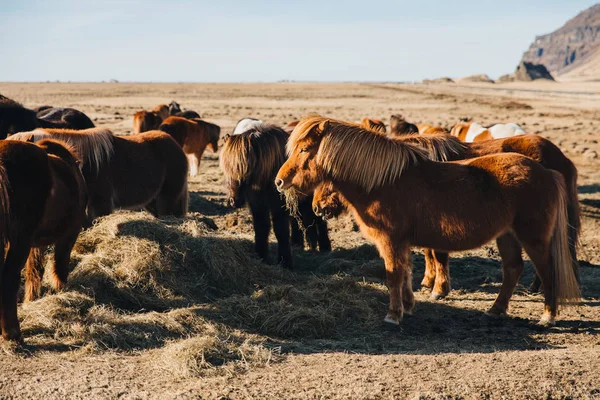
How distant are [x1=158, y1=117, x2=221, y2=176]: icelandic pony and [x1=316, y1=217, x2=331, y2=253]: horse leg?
23.9 feet

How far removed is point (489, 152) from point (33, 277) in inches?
203

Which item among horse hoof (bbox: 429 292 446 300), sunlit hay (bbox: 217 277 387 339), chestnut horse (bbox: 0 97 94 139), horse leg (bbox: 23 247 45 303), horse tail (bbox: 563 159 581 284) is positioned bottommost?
horse hoof (bbox: 429 292 446 300)

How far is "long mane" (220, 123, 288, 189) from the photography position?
23.9 feet

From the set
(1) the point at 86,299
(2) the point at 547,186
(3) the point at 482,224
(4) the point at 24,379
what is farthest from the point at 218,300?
(2) the point at 547,186

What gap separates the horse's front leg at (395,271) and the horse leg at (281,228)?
192 centimetres

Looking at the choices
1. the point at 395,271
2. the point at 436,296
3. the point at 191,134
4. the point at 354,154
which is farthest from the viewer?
the point at 191,134

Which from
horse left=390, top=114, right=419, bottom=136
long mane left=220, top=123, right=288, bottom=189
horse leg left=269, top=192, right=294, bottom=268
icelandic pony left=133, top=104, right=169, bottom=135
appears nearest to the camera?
long mane left=220, top=123, right=288, bottom=189

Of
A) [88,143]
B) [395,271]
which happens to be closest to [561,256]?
[395,271]

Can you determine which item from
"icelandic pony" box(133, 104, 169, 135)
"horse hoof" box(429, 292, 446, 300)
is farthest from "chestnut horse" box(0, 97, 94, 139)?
"horse hoof" box(429, 292, 446, 300)

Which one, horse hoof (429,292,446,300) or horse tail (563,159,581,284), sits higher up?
horse tail (563,159,581,284)

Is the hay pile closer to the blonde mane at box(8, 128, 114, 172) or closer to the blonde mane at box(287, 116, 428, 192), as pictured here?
the blonde mane at box(8, 128, 114, 172)

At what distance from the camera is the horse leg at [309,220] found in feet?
27.8

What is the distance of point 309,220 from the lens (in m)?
8.58

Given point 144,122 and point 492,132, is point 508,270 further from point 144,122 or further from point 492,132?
point 144,122
